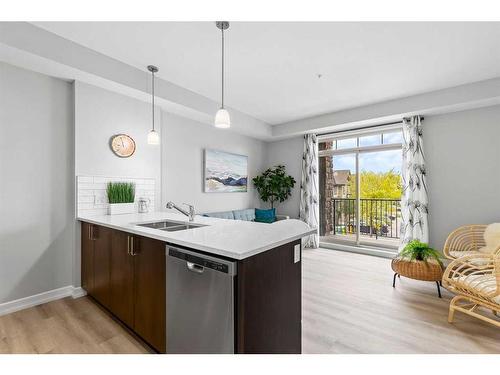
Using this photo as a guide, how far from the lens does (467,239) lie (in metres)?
3.37

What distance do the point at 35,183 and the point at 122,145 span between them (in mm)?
958

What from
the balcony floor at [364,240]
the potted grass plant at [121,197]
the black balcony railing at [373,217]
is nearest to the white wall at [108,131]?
the potted grass plant at [121,197]

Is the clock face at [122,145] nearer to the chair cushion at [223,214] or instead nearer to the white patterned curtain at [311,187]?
the chair cushion at [223,214]

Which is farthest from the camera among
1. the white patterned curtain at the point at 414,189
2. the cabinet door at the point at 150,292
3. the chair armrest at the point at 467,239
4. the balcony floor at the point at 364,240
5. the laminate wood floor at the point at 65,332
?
the balcony floor at the point at 364,240

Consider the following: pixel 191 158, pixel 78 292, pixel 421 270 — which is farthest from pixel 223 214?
pixel 421 270

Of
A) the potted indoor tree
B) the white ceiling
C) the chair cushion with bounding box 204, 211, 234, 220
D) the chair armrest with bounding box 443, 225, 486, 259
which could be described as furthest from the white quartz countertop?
the potted indoor tree

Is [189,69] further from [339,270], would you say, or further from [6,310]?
[339,270]

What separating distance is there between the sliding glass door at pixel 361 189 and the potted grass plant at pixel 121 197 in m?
3.81

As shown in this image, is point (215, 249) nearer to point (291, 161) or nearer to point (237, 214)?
point (237, 214)

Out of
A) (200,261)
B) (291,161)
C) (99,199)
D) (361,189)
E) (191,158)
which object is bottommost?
(200,261)

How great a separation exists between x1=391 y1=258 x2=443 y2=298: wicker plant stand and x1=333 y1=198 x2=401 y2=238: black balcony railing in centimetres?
217

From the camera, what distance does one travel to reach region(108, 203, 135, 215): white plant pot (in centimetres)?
283

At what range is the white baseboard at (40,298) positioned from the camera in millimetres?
2275

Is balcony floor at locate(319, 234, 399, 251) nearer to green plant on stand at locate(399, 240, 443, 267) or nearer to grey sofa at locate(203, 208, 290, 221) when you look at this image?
grey sofa at locate(203, 208, 290, 221)
